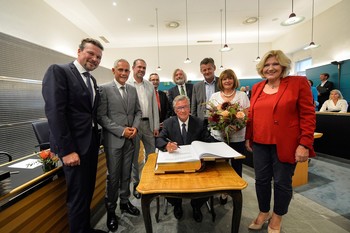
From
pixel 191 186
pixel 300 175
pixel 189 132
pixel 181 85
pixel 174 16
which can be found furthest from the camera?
pixel 174 16

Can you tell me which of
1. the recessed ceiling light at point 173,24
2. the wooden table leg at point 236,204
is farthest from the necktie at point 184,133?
the recessed ceiling light at point 173,24

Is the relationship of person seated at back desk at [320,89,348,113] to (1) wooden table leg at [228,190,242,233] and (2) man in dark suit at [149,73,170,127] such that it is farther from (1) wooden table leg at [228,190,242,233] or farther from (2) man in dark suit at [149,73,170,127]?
(1) wooden table leg at [228,190,242,233]

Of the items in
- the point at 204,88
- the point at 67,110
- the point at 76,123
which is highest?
the point at 204,88

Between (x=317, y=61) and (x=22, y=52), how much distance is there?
9.16 m

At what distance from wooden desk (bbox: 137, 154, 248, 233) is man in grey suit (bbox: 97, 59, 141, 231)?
0.78 meters

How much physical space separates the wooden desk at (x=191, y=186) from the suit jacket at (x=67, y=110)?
2.26ft

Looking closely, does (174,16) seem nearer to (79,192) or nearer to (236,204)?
(79,192)

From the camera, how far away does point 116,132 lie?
189 cm

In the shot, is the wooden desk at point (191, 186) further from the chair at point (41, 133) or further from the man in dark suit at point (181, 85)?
the man in dark suit at point (181, 85)

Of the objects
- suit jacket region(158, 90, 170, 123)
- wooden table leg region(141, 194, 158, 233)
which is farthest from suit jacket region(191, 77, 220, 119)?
wooden table leg region(141, 194, 158, 233)

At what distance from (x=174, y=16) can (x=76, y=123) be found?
6011 mm

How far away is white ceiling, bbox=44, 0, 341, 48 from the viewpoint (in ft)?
17.4

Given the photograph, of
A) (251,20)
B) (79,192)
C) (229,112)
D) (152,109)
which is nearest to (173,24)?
(251,20)

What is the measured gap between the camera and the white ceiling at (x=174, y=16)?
5.31m
